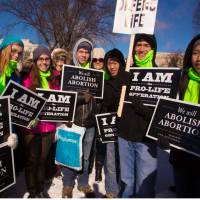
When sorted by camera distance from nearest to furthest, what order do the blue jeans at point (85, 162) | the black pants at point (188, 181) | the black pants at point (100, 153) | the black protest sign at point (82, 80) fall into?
1. the black pants at point (188, 181)
2. the black protest sign at point (82, 80)
3. the blue jeans at point (85, 162)
4. the black pants at point (100, 153)

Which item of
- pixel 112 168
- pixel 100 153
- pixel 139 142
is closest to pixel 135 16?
pixel 139 142

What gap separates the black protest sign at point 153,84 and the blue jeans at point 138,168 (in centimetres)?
53

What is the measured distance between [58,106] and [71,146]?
2.06 ft

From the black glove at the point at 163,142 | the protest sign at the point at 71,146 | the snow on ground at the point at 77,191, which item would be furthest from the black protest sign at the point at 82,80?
the snow on ground at the point at 77,191

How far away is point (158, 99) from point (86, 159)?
1738 mm

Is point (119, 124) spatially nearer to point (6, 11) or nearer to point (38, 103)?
point (38, 103)

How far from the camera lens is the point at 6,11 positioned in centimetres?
1814

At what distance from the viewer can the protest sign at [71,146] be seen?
413cm

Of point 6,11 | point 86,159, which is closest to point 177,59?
point 6,11

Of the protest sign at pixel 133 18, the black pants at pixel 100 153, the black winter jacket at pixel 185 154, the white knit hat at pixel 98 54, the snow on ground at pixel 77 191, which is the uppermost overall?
the protest sign at pixel 133 18

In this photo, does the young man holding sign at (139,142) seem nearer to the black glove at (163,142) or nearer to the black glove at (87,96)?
the black glove at (163,142)

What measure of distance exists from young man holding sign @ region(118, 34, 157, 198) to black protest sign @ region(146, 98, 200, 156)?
127 millimetres

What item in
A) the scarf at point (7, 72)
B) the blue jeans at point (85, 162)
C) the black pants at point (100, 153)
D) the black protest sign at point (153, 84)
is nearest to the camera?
the black protest sign at point (153, 84)

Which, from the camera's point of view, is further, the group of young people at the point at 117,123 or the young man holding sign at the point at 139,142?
the young man holding sign at the point at 139,142
